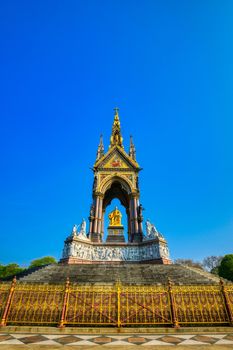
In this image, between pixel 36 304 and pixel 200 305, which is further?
pixel 36 304

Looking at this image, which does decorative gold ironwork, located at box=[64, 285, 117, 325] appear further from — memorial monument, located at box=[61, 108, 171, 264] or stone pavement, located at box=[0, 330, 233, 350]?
memorial monument, located at box=[61, 108, 171, 264]

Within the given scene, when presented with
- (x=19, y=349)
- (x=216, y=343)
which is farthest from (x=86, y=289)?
(x=216, y=343)

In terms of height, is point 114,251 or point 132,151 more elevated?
point 132,151

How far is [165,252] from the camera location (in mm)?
15727

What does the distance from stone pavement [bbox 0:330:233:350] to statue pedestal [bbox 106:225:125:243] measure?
1327 cm

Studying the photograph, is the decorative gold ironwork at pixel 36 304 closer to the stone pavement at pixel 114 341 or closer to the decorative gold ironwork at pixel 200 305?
the stone pavement at pixel 114 341

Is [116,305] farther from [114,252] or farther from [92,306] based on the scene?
[114,252]

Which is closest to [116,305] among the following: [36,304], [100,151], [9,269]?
[36,304]

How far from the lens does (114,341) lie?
14.8 ft

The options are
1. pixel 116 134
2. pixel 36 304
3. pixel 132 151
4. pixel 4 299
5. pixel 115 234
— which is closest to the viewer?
pixel 36 304

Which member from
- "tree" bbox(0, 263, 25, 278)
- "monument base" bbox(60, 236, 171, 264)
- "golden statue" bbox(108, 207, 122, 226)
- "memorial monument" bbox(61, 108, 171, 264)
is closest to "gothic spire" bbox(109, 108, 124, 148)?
"memorial monument" bbox(61, 108, 171, 264)

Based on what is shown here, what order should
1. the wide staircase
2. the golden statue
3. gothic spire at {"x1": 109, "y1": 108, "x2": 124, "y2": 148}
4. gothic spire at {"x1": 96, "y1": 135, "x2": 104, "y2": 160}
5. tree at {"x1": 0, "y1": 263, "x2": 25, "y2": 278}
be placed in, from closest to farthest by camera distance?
the wide staircase < the golden statue < gothic spire at {"x1": 96, "y1": 135, "x2": 104, "y2": 160} < gothic spire at {"x1": 109, "y1": 108, "x2": 124, "y2": 148} < tree at {"x1": 0, "y1": 263, "x2": 25, "y2": 278}

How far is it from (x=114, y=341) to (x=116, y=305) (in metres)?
1.91

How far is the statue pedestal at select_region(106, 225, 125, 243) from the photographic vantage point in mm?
18484
